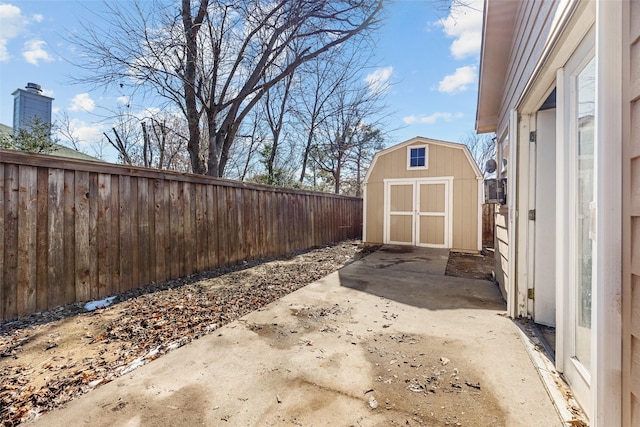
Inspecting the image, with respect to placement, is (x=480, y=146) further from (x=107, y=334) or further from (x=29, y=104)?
(x=29, y=104)

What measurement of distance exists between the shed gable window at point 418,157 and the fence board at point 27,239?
725cm

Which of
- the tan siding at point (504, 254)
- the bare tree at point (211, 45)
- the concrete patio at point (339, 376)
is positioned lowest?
the concrete patio at point (339, 376)

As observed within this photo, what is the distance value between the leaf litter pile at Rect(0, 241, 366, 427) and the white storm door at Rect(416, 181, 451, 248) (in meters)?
4.62

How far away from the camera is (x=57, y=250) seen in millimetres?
2680

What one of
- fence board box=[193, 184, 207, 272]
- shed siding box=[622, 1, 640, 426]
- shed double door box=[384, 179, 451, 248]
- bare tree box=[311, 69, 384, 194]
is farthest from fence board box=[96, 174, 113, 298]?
bare tree box=[311, 69, 384, 194]

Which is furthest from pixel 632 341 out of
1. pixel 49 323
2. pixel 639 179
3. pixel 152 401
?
pixel 49 323

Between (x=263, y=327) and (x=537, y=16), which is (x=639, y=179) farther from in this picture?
(x=263, y=327)

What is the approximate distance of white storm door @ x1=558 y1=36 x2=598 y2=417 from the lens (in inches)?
58.9

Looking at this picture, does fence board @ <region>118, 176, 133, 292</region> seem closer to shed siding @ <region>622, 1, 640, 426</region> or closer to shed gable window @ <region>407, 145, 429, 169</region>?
shed siding @ <region>622, 1, 640, 426</region>

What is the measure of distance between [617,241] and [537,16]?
197 centimetres

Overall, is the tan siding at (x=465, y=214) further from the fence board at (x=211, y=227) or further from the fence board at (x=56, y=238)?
the fence board at (x=56, y=238)

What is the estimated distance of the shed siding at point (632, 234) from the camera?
0.84 metres

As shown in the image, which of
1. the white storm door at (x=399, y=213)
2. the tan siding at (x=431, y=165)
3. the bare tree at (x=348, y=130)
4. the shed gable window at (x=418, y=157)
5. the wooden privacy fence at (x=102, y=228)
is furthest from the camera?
the bare tree at (x=348, y=130)

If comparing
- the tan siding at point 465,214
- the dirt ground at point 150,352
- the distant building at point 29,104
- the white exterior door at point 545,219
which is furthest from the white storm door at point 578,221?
the distant building at point 29,104
